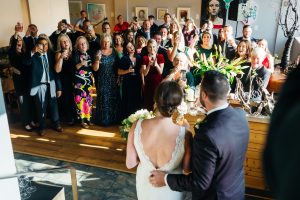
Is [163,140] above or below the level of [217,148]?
below

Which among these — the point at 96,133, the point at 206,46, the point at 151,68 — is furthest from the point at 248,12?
the point at 96,133

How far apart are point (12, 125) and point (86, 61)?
203cm

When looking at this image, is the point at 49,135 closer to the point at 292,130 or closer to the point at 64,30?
the point at 64,30

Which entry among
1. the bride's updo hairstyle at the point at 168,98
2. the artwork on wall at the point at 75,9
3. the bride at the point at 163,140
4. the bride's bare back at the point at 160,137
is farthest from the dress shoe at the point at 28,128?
the artwork on wall at the point at 75,9

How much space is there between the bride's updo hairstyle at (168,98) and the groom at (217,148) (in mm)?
210

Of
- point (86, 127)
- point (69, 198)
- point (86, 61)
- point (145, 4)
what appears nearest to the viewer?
point (69, 198)

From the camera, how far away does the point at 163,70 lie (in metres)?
5.48

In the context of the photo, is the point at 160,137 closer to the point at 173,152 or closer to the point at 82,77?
the point at 173,152

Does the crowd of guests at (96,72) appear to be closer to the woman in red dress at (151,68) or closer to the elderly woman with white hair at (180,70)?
the woman in red dress at (151,68)

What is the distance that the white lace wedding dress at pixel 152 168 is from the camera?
2.31 metres

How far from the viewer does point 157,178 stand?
2.34 metres

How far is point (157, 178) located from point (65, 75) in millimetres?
3846

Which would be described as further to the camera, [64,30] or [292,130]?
[64,30]

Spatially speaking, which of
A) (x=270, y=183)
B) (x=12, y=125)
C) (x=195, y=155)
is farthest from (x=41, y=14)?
(x=270, y=183)
